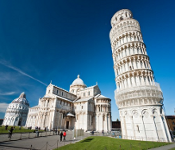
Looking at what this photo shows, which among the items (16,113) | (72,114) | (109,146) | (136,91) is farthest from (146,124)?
(16,113)

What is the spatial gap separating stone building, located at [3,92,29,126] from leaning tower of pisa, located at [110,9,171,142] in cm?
8933

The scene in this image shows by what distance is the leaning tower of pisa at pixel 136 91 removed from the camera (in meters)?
18.4

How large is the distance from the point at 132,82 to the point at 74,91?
124 ft

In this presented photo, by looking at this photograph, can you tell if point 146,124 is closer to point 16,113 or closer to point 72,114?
point 72,114

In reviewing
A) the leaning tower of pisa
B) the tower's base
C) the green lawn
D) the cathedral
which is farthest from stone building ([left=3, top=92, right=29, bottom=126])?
the tower's base

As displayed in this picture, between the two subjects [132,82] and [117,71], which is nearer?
[132,82]

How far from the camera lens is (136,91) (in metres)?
20.9

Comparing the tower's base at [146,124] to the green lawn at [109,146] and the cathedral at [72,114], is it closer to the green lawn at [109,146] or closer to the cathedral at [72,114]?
the green lawn at [109,146]

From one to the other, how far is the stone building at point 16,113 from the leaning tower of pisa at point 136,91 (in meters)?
89.3

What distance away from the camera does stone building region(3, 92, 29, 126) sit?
7825cm

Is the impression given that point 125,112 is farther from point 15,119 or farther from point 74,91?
point 15,119

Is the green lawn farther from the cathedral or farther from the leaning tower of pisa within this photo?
the cathedral

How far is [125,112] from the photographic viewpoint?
72.3ft

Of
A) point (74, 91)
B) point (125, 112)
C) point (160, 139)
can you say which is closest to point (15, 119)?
point (74, 91)
